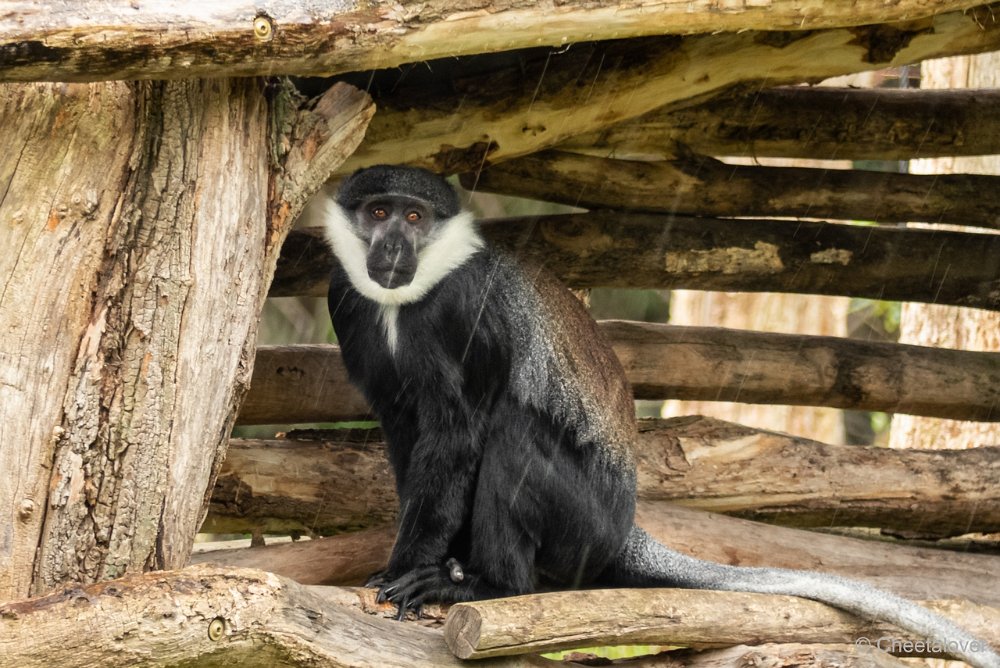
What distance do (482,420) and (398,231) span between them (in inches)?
34.4

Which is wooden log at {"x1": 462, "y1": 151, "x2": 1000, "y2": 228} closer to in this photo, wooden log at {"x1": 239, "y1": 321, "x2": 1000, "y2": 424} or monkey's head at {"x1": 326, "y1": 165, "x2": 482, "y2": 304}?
wooden log at {"x1": 239, "y1": 321, "x2": 1000, "y2": 424}

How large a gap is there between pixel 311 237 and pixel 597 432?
200cm

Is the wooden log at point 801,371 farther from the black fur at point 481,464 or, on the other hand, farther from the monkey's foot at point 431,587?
the monkey's foot at point 431,587

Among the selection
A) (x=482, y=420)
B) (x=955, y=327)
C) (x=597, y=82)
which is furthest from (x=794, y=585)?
(x=955, y=327)

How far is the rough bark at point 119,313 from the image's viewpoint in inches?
139

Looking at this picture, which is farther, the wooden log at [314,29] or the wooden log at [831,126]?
the wooden log at [831,126]

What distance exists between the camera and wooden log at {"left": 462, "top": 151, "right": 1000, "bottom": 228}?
20.4 ft

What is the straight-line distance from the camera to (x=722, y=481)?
584 cm

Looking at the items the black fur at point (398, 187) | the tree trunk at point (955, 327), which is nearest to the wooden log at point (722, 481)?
the black fur at point (398, 187)

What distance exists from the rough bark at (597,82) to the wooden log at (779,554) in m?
1.82

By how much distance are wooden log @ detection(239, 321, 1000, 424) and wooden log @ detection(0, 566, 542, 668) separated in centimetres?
244

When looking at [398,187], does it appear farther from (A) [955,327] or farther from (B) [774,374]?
(A) [955,327]

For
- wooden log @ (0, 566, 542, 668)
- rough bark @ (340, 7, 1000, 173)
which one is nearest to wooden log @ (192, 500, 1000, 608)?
wooden log @ (0, 566, 542, 668)

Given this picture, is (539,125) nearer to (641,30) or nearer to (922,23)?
(641,30)
